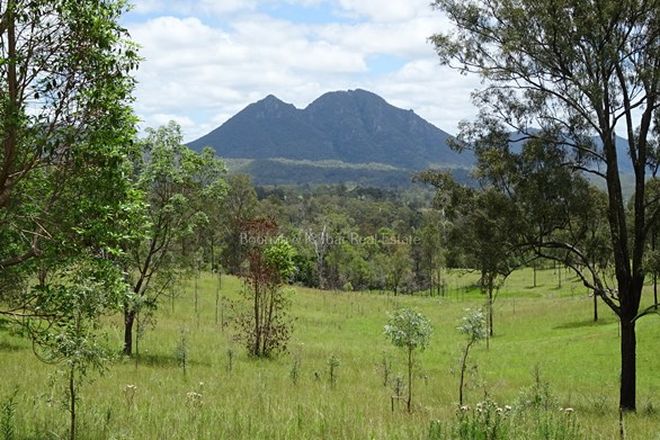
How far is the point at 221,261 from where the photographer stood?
94.8 meters

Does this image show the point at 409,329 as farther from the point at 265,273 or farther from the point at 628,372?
the point at 265,273

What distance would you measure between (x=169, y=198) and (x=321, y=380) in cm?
892

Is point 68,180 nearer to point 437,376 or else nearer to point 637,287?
point 637,287

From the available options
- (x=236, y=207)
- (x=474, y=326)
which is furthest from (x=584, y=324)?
(x=236, y=207)

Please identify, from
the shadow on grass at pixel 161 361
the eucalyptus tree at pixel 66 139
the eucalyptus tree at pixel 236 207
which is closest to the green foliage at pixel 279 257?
the shadow on grass at pixel 161 361

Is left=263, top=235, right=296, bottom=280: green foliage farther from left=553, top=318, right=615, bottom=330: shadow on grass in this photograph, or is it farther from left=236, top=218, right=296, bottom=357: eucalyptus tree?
left=553, top=318, right=615, bottom=330: shadow on grass

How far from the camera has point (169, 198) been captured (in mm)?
22984

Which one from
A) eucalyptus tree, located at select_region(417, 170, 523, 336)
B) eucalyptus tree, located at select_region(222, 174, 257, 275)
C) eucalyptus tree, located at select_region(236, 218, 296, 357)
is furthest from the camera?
eucalyptus tree, located at select_region(222, 174, 257, 275)

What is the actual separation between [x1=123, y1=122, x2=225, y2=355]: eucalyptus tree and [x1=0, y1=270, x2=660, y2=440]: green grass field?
264cm

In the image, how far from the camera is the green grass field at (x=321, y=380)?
32.5ft

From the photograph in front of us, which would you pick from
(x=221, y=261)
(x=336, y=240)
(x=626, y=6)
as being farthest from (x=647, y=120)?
(x=336, y=240)

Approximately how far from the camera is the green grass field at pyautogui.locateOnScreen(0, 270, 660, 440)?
390 inches

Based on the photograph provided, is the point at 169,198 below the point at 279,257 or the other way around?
the other way around

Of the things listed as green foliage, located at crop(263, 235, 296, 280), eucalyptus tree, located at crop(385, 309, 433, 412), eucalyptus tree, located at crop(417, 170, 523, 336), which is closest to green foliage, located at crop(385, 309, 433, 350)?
eucalyptus tree, located at crop(385, 309, 433, 412)
